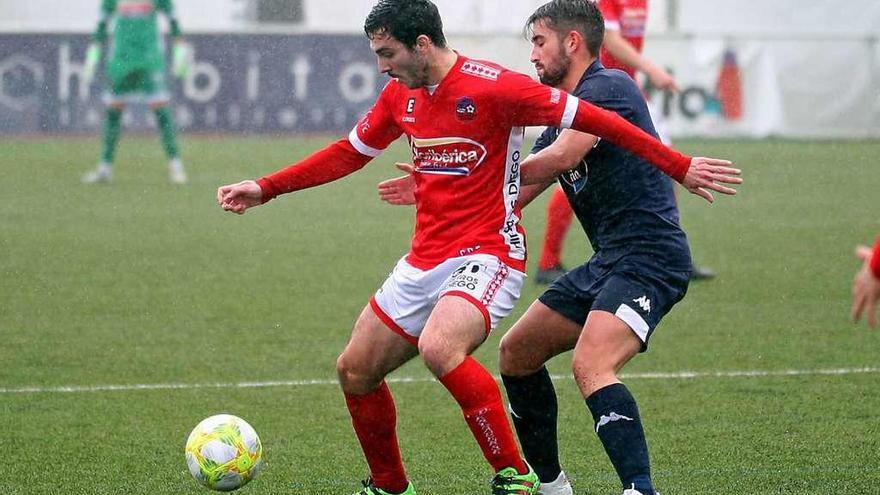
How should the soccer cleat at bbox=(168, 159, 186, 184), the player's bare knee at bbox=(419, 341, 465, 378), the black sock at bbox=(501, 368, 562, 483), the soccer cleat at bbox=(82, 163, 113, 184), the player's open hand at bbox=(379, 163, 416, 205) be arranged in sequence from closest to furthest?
the player's bare knee at bbox=(419, 341, 465, 378), the black sock at bbox=(501, 368, 562, 483), the player's open hand at bbox=(379, 163, 416, 205), the soccer cleat at bbox=(82, 163, 113, 184), the soccer cleat at bbox=(168, 159, 186, 184)

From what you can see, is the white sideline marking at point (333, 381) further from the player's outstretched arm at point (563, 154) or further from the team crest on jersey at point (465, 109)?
the team crest on jersey at point (465, 109)

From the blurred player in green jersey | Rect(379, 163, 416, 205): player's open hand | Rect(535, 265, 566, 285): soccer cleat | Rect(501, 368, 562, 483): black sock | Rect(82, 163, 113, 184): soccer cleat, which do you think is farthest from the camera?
the blurred player in green jersey

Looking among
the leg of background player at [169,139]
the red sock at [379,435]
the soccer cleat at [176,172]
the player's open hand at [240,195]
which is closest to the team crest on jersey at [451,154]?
the player's open hand at [240,195]

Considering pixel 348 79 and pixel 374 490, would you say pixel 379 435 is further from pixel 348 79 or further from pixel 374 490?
pixel 348 79

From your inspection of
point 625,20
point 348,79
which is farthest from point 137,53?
point 625,20

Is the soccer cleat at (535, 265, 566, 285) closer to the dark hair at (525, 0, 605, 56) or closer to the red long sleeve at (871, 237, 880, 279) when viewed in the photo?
the dark hair at (525, 0, 605, 56)

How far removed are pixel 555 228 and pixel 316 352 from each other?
2.22 m

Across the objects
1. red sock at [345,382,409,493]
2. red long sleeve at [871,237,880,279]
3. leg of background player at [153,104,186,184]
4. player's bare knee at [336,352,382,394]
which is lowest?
leg of background player at [153,104,186,184]

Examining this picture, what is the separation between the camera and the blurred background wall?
19547 mm

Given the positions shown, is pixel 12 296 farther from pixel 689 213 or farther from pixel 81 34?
pixel 81 34

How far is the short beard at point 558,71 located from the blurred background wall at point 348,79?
583 inches

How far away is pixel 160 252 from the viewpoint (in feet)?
35.6

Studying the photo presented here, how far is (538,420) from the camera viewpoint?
5.05m

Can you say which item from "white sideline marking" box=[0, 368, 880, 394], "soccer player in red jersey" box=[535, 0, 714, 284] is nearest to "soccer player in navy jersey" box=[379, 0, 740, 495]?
"white sideline marking" box=[0, 368, 880, 394]
